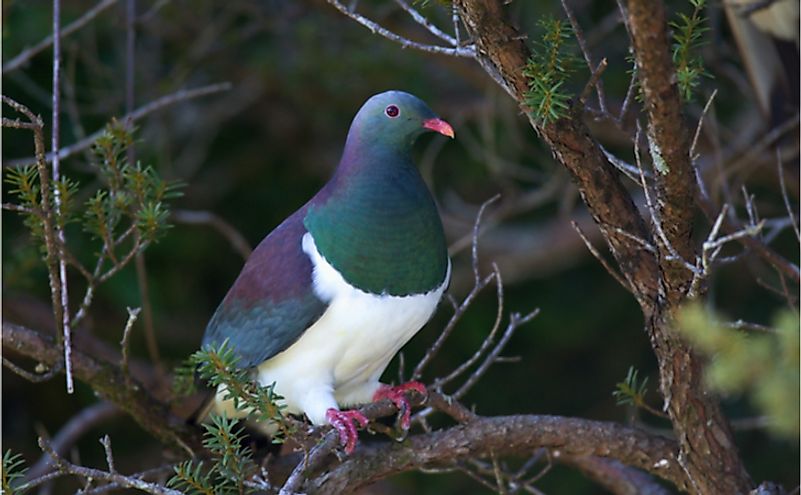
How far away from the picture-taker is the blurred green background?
3521 mm

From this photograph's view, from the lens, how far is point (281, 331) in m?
2.24

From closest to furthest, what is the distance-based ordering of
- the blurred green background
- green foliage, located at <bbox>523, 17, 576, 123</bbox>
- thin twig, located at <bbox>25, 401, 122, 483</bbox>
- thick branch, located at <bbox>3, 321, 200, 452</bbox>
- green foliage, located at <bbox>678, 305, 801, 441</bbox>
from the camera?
green foliage, located at <bbox>678, 305, 801, 441</bbox> → green foliage, located at <bbox>523, 17, 576, 123</bbox> → thick branch, located at <bbox>3, 321, 200, 452</bbox> → thin twig, located at <bbox>25, 401, 122, 483</bbox> → the blurred green background

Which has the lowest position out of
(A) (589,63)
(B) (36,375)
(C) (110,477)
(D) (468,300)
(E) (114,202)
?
(D) (468,300)

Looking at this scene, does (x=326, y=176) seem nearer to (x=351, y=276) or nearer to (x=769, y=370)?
(x=351, y=276)

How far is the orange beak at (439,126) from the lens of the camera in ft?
7.28

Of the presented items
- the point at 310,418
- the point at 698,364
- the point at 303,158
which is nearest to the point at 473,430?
the point at 310,418

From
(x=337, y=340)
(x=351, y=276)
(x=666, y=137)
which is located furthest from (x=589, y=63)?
(x=337, y=340)

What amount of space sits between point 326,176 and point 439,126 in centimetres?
195

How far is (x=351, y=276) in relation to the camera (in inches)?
85.7

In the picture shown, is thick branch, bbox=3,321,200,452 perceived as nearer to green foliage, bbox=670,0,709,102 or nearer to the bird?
the bird

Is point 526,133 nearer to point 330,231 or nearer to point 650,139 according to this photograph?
point 330,231

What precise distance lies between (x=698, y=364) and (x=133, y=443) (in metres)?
2.68

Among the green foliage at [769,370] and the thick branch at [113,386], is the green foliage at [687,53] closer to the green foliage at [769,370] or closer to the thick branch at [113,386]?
the green foliage at [769,370]

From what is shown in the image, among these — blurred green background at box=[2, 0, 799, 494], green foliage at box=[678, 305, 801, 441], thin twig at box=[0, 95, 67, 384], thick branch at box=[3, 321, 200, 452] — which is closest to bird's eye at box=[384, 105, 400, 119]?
thin twig at box=[0, 95, 67, 384]
